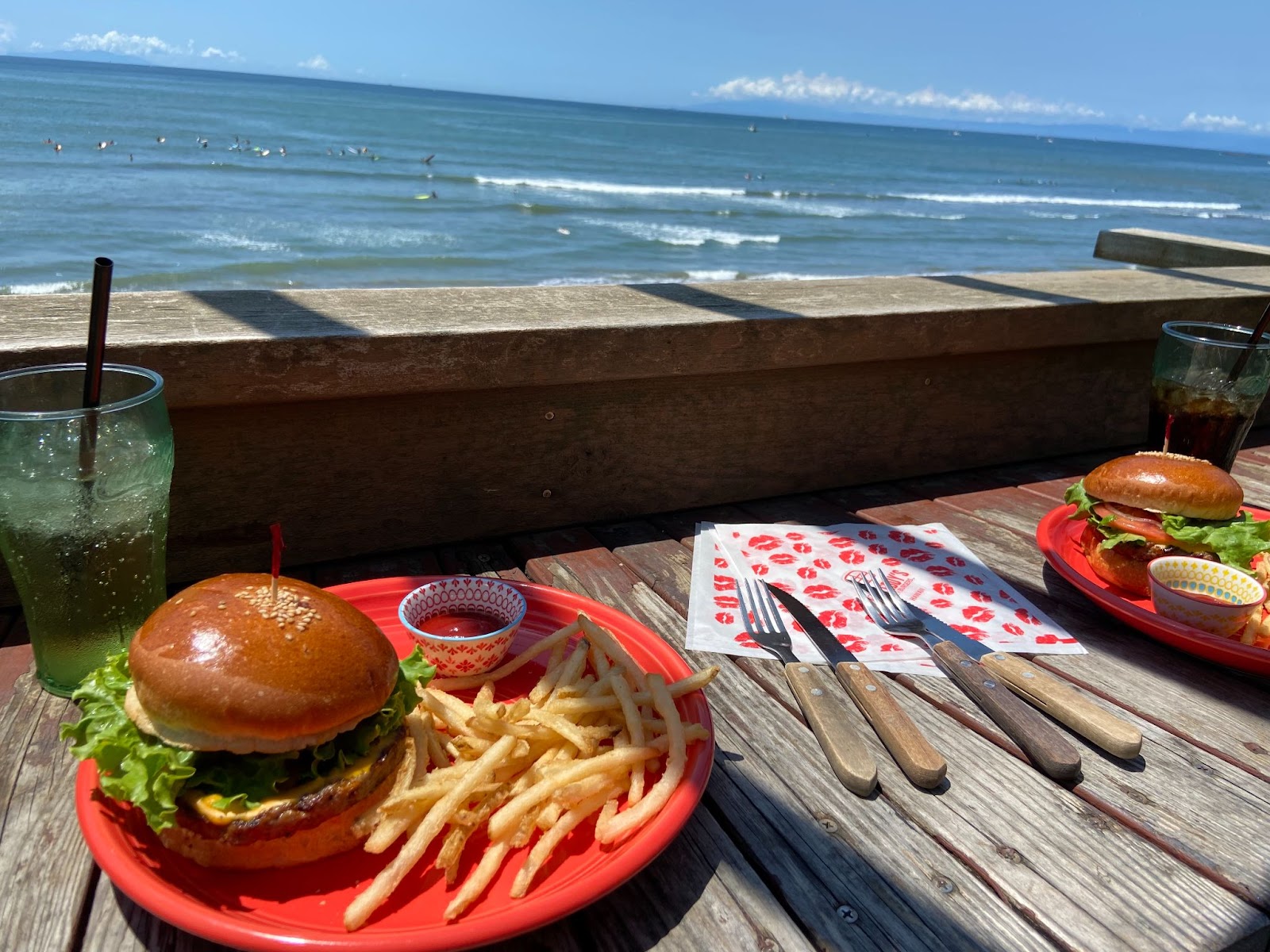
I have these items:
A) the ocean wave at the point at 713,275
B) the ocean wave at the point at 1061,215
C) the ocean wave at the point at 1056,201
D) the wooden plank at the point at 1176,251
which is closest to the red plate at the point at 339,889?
the wooden plank at the point at 1176,251

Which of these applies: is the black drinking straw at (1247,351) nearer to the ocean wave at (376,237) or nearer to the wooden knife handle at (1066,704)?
the wooden knife handle at (1066,704)

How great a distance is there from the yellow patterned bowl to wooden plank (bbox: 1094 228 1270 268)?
3569mm

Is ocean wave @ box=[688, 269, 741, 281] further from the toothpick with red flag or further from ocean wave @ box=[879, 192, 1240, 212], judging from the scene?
ocean wave @ box=[879, 192, 1240, 212]

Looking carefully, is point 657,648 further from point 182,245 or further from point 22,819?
point 182,245

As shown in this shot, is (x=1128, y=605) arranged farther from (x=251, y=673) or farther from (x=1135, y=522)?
(x=251, y=673)

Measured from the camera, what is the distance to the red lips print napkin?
209 centimetres

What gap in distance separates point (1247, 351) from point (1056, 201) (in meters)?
49.1

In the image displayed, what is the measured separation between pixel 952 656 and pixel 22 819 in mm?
1792

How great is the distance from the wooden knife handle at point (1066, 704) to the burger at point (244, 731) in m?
1.30

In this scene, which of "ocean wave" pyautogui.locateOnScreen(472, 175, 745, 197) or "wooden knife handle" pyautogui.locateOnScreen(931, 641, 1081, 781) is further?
"ocean wave" pyautogui.locateOnScreen(472, 175, 745, 197)

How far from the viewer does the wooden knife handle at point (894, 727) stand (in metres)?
1.59

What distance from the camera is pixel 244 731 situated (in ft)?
4.04

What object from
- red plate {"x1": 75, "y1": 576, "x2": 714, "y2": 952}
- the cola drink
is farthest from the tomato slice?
red plate {"x1": 75, "y1": 576, "x2": 714, "y2": 952}

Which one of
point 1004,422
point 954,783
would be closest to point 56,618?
point 954,783
